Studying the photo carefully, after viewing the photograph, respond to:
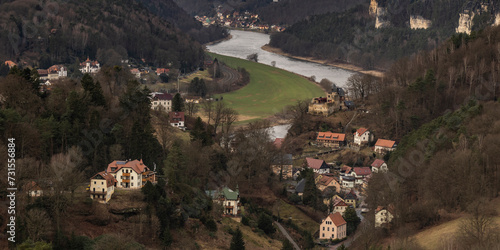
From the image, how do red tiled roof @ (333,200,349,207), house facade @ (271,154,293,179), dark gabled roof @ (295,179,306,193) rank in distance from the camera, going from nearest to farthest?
1. red tiled roof @ (333,200,349,207)
2. dark gabled roof @ (295,179,306,193)
3. house facade @ (271,154,293,179)

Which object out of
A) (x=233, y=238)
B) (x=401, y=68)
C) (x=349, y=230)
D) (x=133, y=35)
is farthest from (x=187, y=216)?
(x=133, y=35)

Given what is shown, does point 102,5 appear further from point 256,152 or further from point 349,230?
point 349,230

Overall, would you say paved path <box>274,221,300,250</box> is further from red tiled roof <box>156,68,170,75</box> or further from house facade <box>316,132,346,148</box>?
red tiled roof <box>156,68,170,75</box>

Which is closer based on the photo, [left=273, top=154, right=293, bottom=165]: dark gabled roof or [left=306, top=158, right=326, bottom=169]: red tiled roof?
[left=273, top=154, right=293, bottom=165]: dark gabled roof

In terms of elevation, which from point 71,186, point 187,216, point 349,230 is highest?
point 71,186

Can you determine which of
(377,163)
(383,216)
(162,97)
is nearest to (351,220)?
(383,216)

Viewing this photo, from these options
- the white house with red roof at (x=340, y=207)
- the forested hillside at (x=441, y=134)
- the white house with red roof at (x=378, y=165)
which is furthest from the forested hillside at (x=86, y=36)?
the white house with red roof at (x=340, y=207)

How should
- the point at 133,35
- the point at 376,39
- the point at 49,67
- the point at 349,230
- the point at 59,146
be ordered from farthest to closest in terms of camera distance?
the point at 376,39 → the point at 133,35 → the point at 49,67 → the point at 349,230 → the point at 59,146

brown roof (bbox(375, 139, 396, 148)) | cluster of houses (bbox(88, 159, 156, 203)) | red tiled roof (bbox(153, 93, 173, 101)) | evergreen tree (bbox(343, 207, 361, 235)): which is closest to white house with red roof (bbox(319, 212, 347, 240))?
evergreen tree (bbox(343, 207, 361, 235))

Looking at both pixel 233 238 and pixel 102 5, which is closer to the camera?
pixel 233 238
